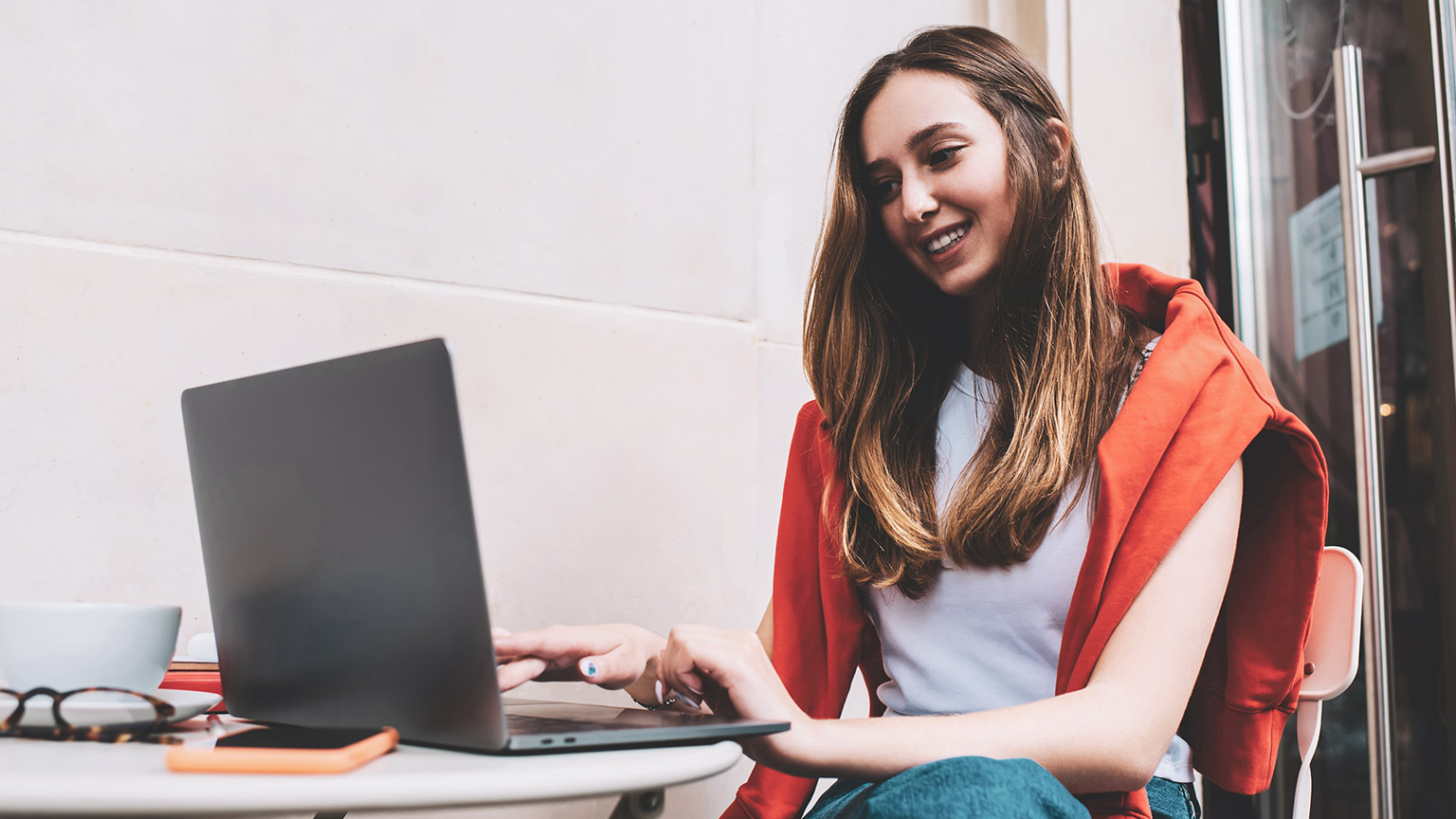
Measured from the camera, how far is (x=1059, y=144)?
4.23 feet

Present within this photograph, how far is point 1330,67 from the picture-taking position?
1.82 metres

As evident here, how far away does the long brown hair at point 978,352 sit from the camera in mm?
1164

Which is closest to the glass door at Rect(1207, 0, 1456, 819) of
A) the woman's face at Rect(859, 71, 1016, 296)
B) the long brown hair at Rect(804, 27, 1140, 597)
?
the long brown hair at Rect(804, 27, 1140, 597)

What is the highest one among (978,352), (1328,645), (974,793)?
(978,352)

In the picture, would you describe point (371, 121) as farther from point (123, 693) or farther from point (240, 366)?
point (123, 693)

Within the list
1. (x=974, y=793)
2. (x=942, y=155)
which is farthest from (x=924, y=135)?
(x=974, y=793)

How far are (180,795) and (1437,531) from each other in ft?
5.69

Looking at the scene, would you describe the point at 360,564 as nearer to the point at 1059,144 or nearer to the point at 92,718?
the point at 92,718

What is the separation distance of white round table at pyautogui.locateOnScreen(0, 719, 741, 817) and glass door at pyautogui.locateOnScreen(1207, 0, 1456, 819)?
1436mm

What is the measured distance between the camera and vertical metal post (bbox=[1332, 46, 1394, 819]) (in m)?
1.58

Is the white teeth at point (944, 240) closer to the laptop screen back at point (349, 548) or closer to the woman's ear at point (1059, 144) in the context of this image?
the woman's ear at point (1059, 144)

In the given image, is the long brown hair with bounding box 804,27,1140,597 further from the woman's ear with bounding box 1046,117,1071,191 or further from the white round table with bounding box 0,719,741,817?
the white round table with bounding box 0,719,741,817

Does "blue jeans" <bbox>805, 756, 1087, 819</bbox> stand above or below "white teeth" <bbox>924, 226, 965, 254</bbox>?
below

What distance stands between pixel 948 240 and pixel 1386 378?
87 centimetres
